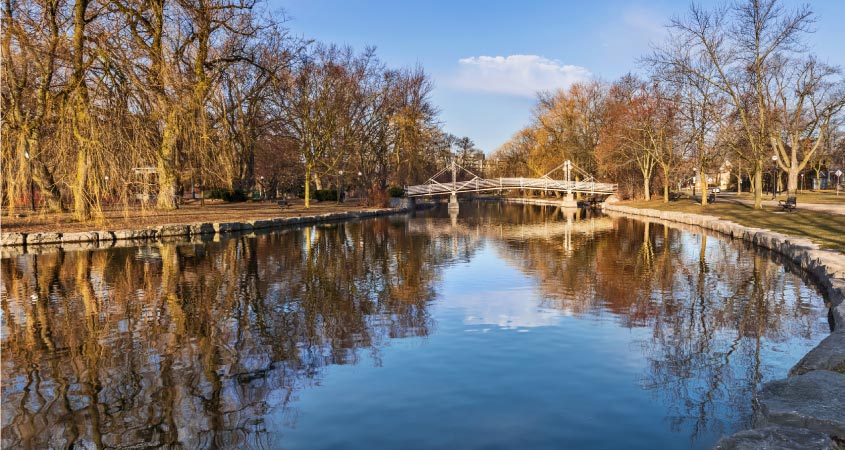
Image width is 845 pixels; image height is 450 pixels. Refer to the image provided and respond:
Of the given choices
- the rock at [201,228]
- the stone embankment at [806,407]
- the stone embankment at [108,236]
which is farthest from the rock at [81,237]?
the stone embankment at [806,407]

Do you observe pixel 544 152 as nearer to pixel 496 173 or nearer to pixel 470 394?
pixel 496 173

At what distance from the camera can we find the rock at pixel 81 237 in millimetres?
19375

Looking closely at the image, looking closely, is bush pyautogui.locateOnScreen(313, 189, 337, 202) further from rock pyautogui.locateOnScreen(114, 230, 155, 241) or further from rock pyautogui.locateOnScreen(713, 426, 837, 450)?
rock pyautogui.locateOnScreen(713, 426, 837, 450)

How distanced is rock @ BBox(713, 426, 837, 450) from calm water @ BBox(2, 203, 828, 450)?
71 cm

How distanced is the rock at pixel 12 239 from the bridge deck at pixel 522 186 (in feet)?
115

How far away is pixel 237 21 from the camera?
81.9 ft

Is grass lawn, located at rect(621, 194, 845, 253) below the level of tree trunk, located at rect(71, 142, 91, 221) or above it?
below

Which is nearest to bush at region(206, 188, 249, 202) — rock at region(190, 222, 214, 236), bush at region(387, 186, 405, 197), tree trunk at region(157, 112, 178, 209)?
bush at region(387, 186, 405, 197)

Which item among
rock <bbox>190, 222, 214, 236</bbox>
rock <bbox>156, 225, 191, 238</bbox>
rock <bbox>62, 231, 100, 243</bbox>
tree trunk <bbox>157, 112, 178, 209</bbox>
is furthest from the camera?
rock <bbox>190, 222, 214, 236</bbox>

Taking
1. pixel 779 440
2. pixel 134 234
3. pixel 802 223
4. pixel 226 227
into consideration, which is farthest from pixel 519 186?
pixel 779 440

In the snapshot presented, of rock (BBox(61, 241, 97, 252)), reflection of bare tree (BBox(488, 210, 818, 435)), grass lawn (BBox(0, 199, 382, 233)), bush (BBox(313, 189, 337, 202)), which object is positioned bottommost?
reflection of bare tree (BBox(488, 210, 818, 435))

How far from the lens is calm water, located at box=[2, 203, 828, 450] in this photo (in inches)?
200

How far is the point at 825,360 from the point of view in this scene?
226 inches

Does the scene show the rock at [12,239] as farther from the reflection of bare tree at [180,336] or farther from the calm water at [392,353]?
the calm water at [392,353]
